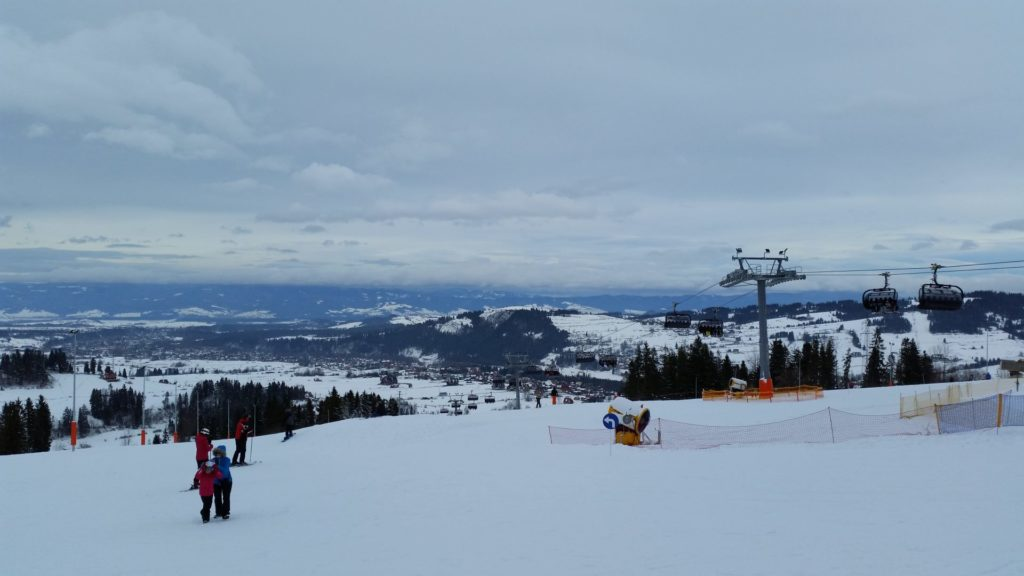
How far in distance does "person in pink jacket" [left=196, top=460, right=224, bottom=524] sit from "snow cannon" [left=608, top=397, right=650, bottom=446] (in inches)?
529

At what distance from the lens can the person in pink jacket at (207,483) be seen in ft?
44.1

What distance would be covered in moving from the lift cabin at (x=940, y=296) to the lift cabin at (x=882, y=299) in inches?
99.1

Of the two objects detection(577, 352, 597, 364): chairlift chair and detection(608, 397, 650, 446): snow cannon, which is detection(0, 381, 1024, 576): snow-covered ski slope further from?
detection(577, 352, 597, 364): chairlift chair

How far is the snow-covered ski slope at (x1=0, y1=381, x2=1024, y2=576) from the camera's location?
9812mm

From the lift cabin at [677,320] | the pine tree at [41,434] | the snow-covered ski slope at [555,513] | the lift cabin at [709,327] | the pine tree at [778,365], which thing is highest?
the lift cabin at [677,320]

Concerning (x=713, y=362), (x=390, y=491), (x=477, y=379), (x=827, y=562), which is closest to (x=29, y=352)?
(x=477, y=379)

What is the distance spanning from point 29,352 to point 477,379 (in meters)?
108

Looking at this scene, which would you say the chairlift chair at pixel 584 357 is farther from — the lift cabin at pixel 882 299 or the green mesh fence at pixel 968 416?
the green mesh fence at pixel 968 416

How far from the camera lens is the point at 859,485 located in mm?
14203

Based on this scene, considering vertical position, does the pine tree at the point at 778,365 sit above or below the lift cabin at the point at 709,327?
below

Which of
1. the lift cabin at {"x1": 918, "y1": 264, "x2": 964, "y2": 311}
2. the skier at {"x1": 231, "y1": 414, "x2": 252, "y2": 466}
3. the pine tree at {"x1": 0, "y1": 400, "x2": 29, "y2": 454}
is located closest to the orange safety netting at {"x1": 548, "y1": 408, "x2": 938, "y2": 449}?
the lift cabin at {"x1": 918, "y1": 264, "x2": 964, "y2": 311}

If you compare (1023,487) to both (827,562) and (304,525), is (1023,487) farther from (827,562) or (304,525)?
(304,525)

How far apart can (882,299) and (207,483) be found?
2846cm

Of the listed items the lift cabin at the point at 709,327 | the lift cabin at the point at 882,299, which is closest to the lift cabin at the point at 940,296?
the lift cabin at the point at 882,299
